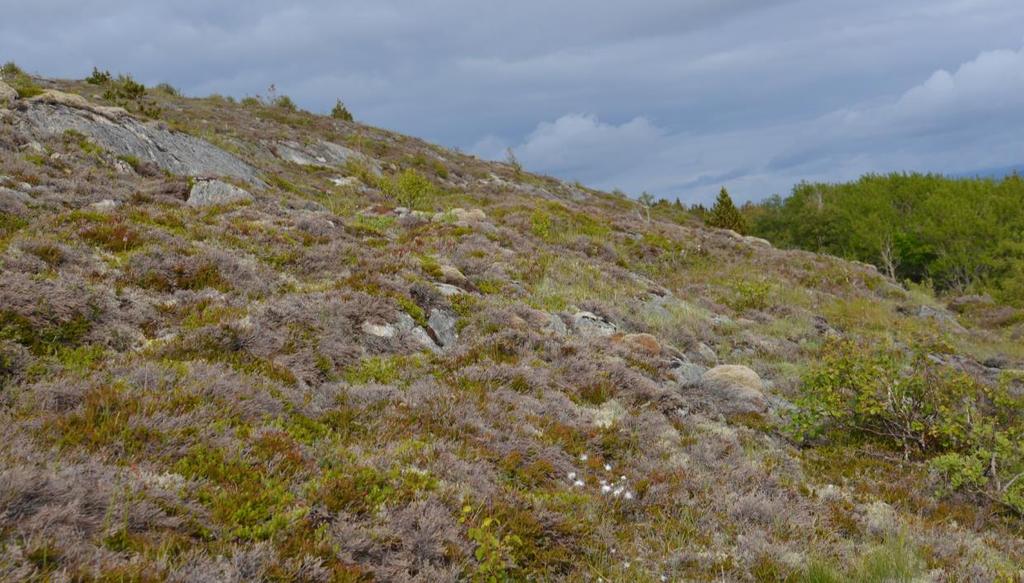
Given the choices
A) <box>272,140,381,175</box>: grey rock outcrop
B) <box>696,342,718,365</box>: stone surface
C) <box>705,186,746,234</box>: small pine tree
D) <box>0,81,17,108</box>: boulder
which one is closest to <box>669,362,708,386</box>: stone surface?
<box>696,342,718,365</box>: stone surface

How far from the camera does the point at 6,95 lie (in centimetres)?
1998

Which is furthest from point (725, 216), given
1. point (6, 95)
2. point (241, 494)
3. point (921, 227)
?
point (241, 494)

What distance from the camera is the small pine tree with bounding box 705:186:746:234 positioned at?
51469 mm

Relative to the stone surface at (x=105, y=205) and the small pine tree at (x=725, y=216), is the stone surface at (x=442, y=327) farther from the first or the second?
the small pine tree at (x=725, y=216)

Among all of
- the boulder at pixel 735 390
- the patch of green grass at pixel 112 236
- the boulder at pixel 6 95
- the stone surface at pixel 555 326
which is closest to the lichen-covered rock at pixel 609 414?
the boulder at pixel 735 390

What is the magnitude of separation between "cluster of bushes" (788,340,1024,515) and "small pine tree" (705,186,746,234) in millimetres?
43723

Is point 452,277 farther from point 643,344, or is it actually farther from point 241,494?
→ point 241,494

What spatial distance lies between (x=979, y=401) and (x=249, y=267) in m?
13.8

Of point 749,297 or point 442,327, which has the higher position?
point 749,297

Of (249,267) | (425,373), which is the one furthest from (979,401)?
(249,267)

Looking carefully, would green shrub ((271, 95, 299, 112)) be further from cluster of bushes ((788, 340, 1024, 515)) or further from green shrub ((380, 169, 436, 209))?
cluster of bushes ((788, 340, 1024, 515))

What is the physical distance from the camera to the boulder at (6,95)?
1944 cm

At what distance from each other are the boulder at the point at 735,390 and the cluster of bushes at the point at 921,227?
4529 centimetres

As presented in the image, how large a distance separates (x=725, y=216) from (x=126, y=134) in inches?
1835
